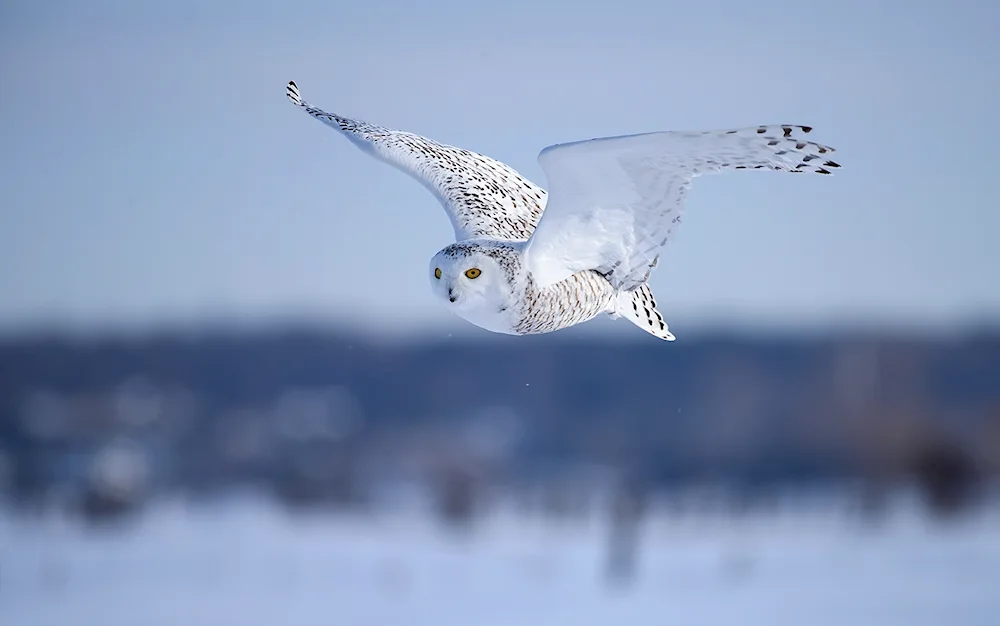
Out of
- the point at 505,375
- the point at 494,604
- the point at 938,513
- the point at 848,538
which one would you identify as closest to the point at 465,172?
the point at 494,604

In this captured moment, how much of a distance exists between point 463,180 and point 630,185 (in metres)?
0.68

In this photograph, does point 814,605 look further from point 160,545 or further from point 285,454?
point 285,454

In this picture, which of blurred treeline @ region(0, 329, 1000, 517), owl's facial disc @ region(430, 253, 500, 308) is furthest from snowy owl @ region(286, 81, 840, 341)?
blurred treeline @ region(0, 329, 1000, 517)

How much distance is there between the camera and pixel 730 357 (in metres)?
27.3

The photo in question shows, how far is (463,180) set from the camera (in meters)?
3.79

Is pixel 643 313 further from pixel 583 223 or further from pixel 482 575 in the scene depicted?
pixel 482 575

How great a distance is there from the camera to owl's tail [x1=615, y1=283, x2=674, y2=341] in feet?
12.4

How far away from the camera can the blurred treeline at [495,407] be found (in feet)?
84.2

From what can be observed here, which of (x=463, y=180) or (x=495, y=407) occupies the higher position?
(x=495, y=407)

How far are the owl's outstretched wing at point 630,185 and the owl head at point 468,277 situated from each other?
0.55 ft

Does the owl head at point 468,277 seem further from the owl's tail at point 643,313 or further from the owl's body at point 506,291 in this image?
the owl's tail at point 643,313

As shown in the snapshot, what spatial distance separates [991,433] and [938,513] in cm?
627

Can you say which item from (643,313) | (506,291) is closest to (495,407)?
(643,313)

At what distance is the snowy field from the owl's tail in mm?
10082
